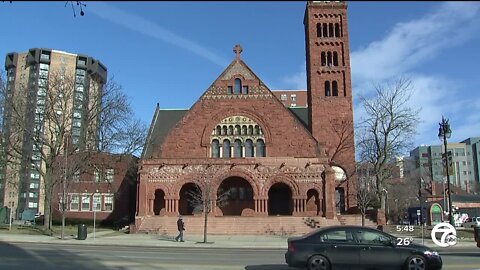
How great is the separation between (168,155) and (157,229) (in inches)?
366

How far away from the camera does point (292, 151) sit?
4516 centimetres

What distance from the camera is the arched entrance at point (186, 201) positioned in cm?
4472

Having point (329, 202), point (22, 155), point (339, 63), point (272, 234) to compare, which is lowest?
point (272, 234)

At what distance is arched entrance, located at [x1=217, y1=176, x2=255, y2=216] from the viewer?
4447 cm

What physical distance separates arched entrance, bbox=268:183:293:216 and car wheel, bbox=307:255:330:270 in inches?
1270

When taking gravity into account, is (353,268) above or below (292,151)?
below

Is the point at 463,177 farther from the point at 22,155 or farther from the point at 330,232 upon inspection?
the point at 330,232

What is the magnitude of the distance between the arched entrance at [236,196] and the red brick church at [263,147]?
10cm

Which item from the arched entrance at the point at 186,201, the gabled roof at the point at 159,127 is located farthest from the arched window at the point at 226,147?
the gabled roof at the point at 159,127

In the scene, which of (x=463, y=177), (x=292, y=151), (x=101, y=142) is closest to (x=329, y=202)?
(x=292, y=151)

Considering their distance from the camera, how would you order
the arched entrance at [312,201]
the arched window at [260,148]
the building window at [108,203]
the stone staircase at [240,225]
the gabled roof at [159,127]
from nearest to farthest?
the stone staircase at [240,225], the arched entrance at [312,201], the arched window at [260,148], the gabled roof at [159,127], the building window at [108,203]

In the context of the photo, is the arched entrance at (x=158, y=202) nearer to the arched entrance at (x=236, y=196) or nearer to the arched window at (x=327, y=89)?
the arched entrance at (x=236, y=196)

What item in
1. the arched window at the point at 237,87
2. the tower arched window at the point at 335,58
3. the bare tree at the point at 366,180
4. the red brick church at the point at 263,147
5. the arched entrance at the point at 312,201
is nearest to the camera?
the red brick church at the point at 263,147

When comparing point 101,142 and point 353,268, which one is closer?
point 353,268
